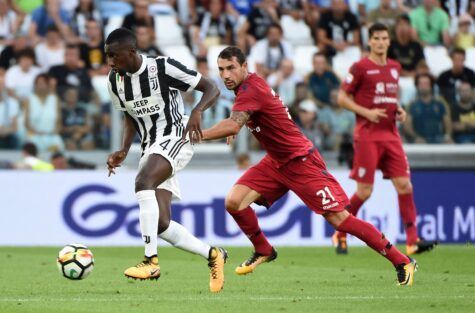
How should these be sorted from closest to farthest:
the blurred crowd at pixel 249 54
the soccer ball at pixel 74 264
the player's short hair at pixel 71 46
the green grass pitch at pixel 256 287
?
the green grass pitch at pixel 256 287
the soccer ball at pixel 74 264
the blurred crowd at pixel 249 54
the player's short hair at pixel 71 46

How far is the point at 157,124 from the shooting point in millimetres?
9359

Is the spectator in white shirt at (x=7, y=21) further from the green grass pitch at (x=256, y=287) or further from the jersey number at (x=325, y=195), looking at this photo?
the jersey number at (x=325, y=195)

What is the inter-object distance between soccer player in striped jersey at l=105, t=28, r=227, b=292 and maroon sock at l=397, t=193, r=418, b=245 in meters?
4.28

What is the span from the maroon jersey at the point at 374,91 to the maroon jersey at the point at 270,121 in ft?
11.4

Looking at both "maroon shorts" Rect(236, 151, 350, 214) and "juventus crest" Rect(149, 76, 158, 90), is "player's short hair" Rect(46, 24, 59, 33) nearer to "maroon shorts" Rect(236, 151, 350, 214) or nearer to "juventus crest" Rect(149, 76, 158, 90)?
"maroon shorts" Rect(236, 151, 350, 214)

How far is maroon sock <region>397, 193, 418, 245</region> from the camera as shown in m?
13.0

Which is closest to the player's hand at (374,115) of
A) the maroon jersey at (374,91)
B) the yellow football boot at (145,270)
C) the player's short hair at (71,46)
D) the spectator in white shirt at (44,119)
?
the maroon jersey at (374,91)

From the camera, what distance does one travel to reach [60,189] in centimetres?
1529

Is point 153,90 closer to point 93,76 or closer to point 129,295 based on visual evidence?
point 129,295

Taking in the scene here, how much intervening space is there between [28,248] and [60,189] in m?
0.96

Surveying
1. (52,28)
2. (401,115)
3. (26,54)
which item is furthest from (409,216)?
(52,28)

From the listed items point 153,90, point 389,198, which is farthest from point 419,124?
point 153,90

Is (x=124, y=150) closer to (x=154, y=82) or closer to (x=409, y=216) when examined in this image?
(x=154, y=82)

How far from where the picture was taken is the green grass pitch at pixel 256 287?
25.8ft
